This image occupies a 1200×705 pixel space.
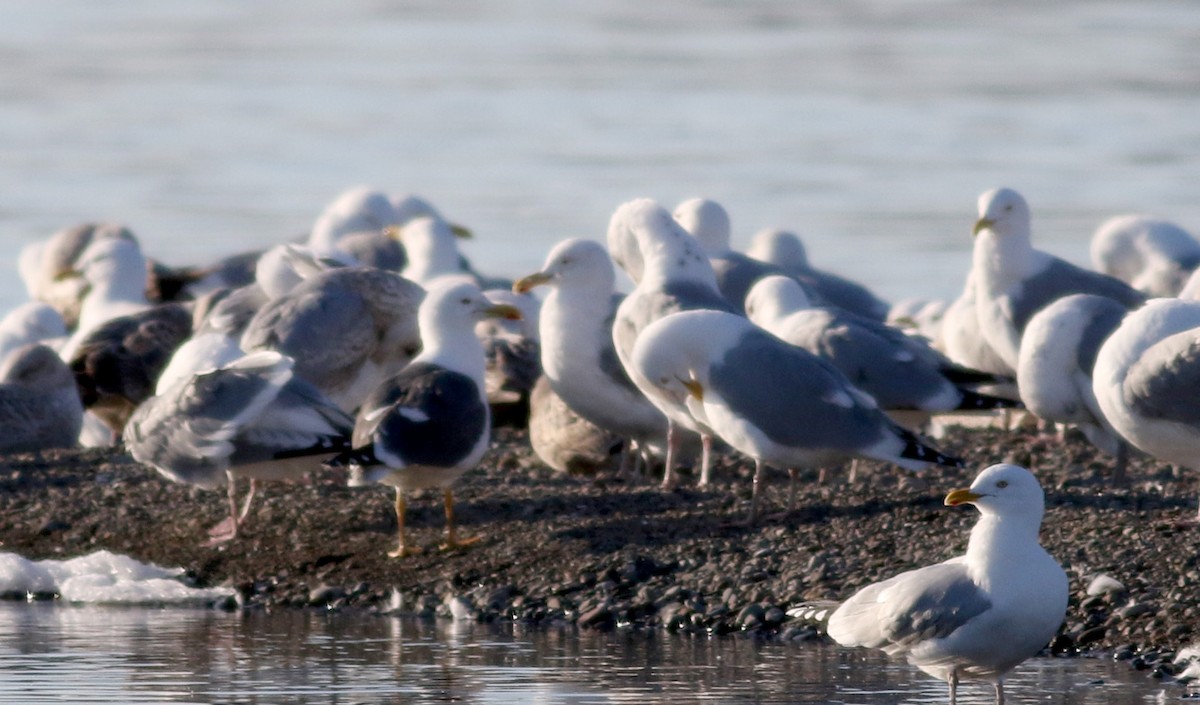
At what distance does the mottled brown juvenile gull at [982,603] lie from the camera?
719 centimetres

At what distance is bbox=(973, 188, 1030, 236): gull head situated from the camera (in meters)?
13.3

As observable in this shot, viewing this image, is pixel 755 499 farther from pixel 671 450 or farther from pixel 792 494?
pixel 671 450

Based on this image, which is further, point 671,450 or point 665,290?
point 665,290

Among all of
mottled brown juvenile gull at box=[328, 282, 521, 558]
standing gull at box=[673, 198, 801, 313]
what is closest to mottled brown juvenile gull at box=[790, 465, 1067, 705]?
mottled brown juvenile gull at box=[328, 282, 521, 558]

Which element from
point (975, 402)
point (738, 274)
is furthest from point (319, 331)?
point (975, 402)

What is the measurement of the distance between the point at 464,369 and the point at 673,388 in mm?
925

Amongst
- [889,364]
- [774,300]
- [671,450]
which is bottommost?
[671,450]

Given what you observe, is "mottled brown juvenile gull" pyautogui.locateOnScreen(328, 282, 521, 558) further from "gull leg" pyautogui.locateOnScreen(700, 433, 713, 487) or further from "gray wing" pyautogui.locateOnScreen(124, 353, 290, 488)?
"gull leg" pyautogui.locateOnScreen(700, 433, 713, 487)

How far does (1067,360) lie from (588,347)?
2.25m

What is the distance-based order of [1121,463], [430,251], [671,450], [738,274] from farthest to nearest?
[430,251] → [738,274] → [671,450] → [1121,463]

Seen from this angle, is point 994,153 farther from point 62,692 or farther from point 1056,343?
point 62,692

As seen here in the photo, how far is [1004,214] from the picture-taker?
1335 cm

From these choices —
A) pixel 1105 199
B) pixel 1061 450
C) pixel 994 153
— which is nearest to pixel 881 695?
pixel 1061 450

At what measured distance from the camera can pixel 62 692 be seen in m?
7.54
